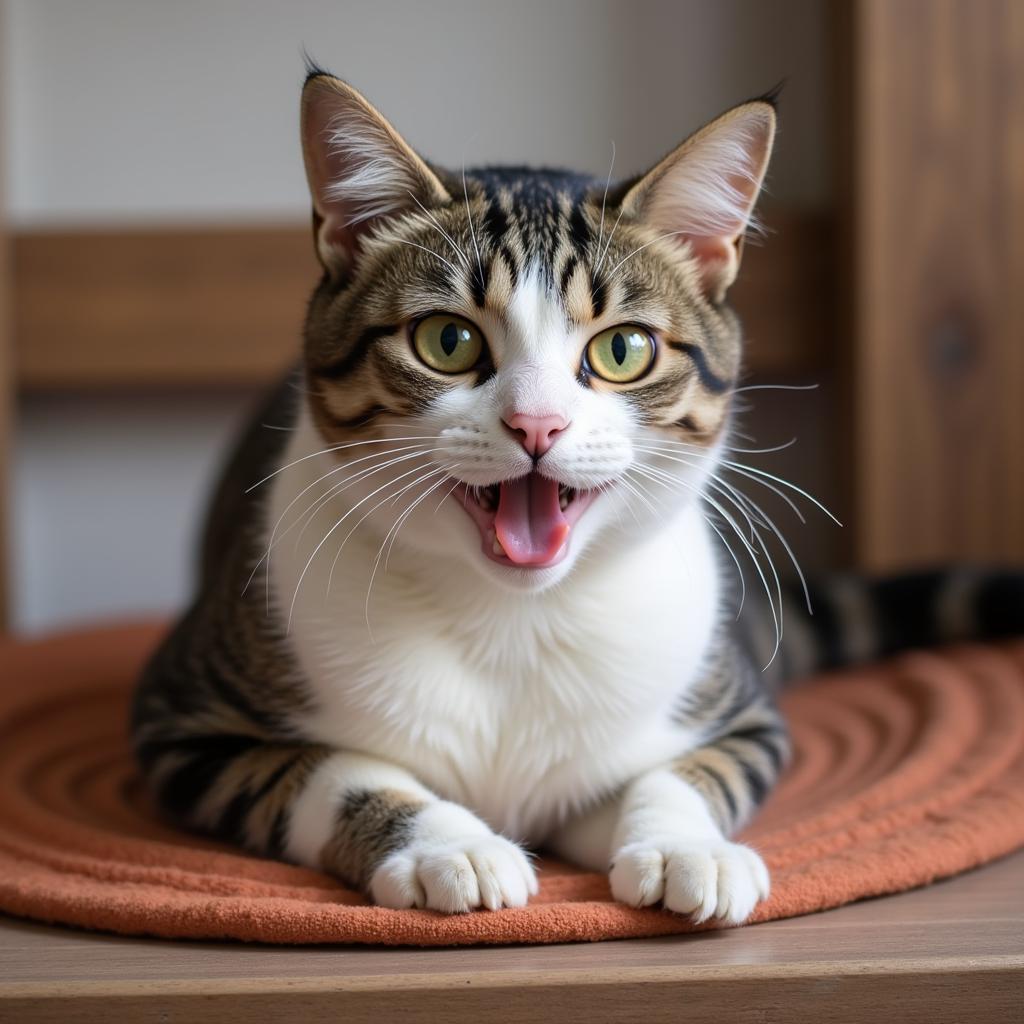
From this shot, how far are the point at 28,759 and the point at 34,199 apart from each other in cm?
142

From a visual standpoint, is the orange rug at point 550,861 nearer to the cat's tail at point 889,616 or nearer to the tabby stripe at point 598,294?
the cat's tail at point 889,616

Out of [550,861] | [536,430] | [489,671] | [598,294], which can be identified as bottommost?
[550,861]

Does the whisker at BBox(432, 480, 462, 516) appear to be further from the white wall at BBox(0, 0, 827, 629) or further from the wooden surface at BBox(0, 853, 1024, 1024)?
the white wall at BBox(0, 0, 827, 629)

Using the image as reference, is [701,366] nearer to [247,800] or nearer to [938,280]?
[247,800]

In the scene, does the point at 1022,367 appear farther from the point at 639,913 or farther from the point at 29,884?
the point at 29,884

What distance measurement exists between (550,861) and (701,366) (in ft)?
1.51

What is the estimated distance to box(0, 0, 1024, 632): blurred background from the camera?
6.70 ft

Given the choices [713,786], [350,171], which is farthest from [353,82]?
[713,786]

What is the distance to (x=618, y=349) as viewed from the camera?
95 centimetres

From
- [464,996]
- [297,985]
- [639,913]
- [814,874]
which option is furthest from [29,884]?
[814,874]

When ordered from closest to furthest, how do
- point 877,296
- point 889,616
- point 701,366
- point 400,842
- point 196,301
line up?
1. point 400,842
2. point 701,366
3. point 889,616
4. point 877,296
5. point 196,301

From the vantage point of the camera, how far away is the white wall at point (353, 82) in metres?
2.24

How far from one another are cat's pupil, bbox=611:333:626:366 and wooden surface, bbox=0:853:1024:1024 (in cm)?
45

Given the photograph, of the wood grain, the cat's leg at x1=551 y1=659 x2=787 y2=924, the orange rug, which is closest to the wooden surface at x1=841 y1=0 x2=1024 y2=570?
the orange rug
